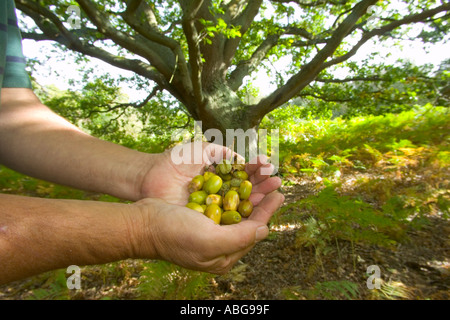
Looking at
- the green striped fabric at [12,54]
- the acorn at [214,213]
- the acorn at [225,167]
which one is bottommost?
the acorn at [214,213]

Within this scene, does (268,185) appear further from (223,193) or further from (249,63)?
(249,63)

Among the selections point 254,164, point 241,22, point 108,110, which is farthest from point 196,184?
A: point 108,110

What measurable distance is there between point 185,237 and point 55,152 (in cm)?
115

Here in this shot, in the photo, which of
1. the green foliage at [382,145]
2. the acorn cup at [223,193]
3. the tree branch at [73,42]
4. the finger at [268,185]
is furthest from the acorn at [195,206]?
the tree branch at [73,42]

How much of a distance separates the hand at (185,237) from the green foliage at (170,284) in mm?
1203

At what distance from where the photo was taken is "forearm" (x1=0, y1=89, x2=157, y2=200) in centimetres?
183

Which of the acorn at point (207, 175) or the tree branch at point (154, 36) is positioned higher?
the tree branch at point (154, 36)

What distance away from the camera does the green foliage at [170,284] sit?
8.75ft

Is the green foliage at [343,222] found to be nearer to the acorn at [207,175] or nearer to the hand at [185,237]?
the acorn at [207,175]

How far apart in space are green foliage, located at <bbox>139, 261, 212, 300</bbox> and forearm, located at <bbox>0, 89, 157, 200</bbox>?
1.22 meters

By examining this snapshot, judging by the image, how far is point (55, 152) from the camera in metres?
1.83

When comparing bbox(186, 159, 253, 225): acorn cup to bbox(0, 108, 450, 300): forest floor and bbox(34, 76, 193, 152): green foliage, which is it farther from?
bbox(34, 76, 193, 152): green foliage

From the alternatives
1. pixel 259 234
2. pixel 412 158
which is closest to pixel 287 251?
pixel 259 234
